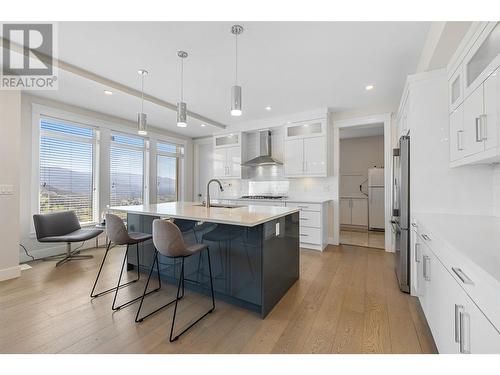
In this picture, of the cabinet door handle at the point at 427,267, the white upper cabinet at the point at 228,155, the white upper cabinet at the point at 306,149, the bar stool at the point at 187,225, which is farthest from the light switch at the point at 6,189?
the cabinet door handle at the point at 427,267

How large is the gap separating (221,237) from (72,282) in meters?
2.04

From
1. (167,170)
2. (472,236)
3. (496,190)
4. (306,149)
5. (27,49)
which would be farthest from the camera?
(167,170)

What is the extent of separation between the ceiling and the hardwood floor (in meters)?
2.62

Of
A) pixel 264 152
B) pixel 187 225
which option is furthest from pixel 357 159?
pixel 187 225

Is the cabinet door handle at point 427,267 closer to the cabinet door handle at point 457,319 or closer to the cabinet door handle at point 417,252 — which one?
the cabinet door handle at point 417,252

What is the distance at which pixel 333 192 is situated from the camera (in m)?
4.55

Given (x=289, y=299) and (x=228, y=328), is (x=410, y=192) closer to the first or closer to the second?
(x=289, y=299)

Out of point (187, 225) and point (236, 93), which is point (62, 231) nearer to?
point (187, 225)

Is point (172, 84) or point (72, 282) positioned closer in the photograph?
point (72, 282)

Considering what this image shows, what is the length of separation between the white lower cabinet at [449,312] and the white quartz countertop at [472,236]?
175 mm

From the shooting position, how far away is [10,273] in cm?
281

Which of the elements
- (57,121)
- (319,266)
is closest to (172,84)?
(57,121)

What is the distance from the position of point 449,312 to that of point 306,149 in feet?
11.5

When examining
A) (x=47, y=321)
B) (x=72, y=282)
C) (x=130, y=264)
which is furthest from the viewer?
(x=130, y=264)
